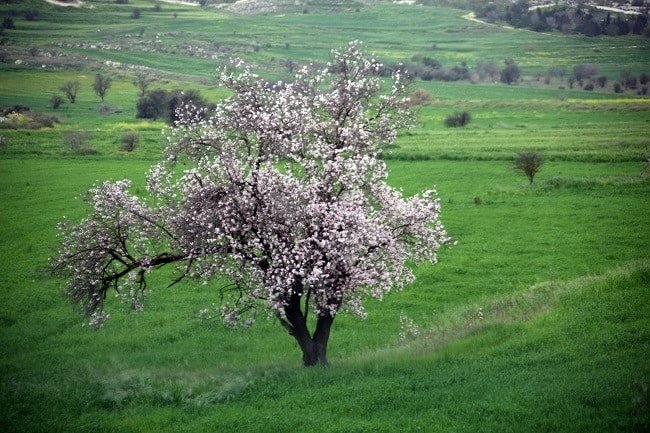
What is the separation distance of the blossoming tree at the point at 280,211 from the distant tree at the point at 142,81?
430 ft

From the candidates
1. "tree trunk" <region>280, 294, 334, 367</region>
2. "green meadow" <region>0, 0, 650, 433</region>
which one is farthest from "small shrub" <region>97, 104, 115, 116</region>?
"tree trunk" <region>280, 294, 334, 367</region>

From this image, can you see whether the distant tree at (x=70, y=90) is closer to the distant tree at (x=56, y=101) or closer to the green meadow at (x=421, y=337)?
the distant tree at (x=56, y=101)

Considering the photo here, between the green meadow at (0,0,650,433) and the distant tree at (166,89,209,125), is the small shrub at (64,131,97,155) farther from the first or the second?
the distant tree at (166,89,209,125)

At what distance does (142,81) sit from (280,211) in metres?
141


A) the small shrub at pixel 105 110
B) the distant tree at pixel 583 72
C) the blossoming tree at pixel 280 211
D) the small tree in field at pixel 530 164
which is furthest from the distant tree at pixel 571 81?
the blossoming tree at pixel 280 211

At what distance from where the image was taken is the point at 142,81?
153 metres

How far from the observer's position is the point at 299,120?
24.3 meters

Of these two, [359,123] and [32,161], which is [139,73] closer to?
[32,161]

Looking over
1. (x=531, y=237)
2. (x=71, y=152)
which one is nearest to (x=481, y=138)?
(x=531, y=237)

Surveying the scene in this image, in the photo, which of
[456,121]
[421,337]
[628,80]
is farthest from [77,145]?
[628,80]

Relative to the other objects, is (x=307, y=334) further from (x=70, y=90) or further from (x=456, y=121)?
(x=70, y=90)

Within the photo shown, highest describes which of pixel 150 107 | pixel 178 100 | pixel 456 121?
pixel 178 100

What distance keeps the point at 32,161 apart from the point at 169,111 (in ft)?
94.0

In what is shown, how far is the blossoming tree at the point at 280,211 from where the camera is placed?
2262cm
